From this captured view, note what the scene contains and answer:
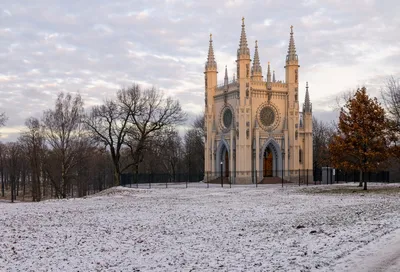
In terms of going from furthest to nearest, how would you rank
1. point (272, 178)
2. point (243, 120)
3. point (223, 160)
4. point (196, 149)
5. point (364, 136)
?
point (196, 149) → point (223, 160) → point (272, 178) → point (243, 120) → point (364, 136)

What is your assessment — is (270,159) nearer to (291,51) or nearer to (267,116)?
→ (267,116)

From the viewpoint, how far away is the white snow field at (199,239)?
1057cm

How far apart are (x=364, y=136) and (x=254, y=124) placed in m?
19.2

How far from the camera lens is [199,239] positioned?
1362 cm

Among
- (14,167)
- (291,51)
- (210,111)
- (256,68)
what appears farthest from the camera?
(14,167)

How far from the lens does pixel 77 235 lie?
48.5 feet

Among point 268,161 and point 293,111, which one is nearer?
point 293,111

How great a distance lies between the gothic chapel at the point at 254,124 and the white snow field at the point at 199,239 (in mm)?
28549

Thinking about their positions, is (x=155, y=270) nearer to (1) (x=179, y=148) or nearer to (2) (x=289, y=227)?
(2) (x=289, y=227)

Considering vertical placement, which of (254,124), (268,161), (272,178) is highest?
(254,124)

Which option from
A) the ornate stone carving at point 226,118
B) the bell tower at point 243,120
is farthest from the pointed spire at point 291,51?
the ornate stone carving at point 226,118

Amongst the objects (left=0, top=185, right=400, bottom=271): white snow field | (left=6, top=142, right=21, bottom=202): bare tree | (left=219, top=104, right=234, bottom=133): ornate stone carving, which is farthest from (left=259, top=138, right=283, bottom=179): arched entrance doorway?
(left=0, top=185, right=400, bottom=271): white snow field

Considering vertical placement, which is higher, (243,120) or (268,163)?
(243,120)

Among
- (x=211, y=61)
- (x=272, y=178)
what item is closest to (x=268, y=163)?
(x=272, y=178)
